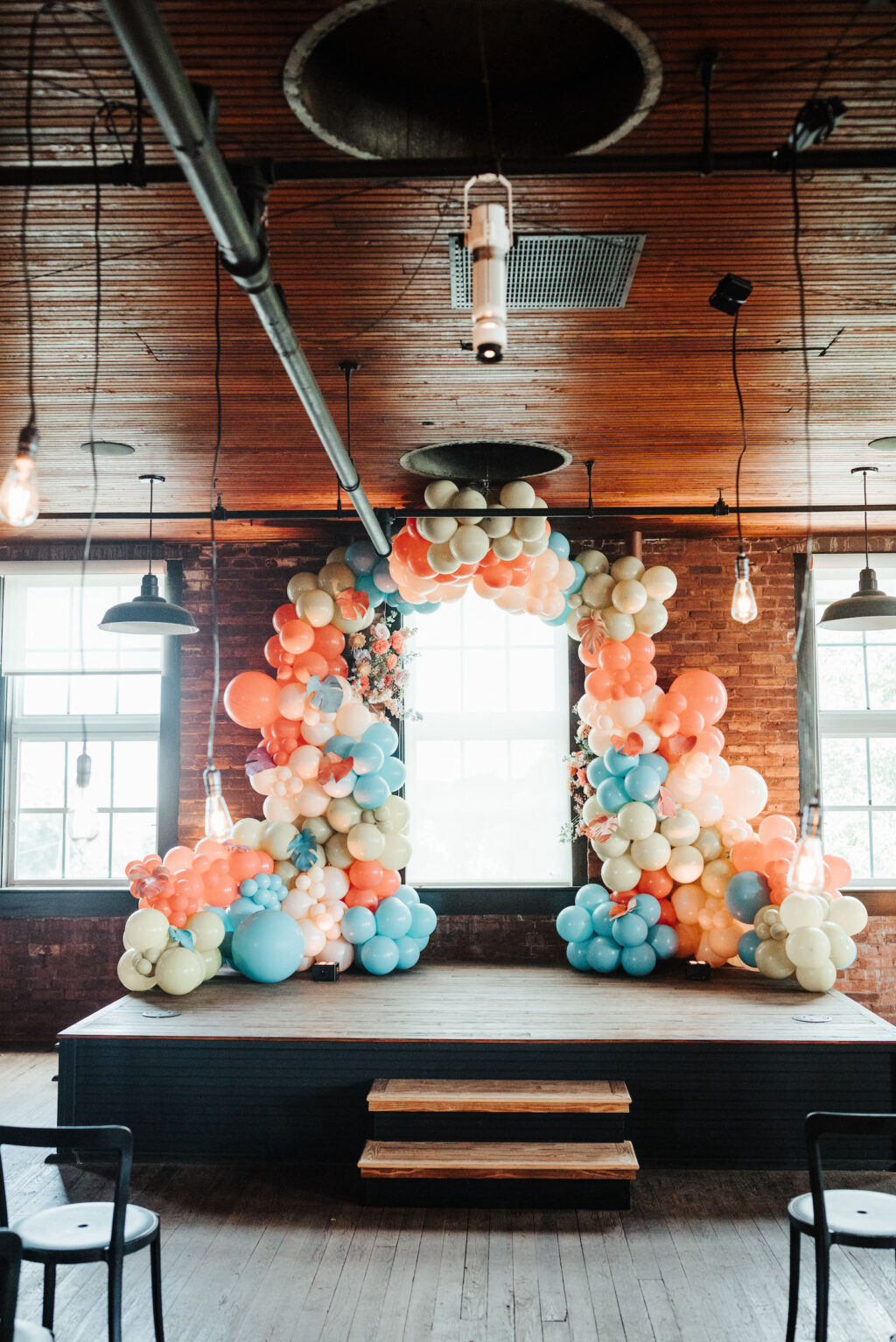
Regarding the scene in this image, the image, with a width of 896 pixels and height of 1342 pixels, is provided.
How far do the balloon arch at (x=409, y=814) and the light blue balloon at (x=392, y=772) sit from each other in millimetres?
12

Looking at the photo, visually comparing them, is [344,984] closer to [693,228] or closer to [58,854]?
[58,854]

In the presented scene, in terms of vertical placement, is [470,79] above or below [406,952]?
above

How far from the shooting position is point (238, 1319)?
3.51 meters

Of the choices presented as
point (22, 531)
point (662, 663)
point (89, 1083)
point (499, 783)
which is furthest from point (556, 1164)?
point (22, 531)

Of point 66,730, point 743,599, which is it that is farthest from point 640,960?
point 66,730

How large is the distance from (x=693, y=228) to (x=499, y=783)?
452 cm

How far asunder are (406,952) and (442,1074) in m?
1.39

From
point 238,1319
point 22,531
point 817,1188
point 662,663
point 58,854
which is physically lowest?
point 238,1319

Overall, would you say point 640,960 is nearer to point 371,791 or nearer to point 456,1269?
point 371,791

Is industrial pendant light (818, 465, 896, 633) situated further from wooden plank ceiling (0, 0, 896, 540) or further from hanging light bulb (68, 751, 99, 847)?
hanging light bulb (68, 751, 99, 847)

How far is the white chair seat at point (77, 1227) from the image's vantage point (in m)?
2.89

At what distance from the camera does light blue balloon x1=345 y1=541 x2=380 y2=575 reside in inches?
247

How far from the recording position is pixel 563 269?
3.20 metres

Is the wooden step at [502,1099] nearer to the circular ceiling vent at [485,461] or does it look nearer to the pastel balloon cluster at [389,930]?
the pastel balloon cluster at [389,930]
